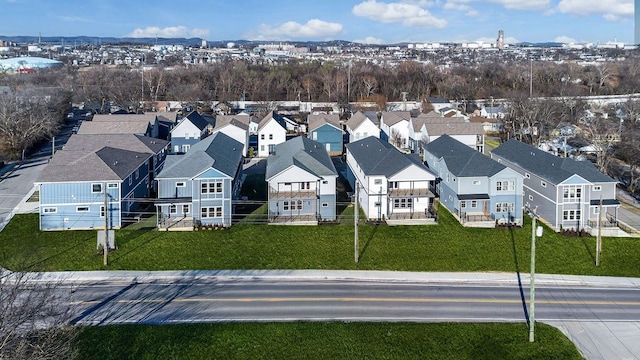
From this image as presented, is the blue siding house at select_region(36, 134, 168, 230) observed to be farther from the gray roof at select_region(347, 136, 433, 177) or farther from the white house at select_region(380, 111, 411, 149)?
the white house at select_region(380, 111, 411, 149)

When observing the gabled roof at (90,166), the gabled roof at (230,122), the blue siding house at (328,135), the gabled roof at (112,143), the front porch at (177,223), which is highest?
the gabled roof at (230,122)

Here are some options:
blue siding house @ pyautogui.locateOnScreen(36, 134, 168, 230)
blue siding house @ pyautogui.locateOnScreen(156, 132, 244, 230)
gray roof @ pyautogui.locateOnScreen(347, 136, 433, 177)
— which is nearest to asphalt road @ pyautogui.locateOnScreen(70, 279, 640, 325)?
blue siding house @ pyautogui.locateOnScreen(156, 132, 244, 230)

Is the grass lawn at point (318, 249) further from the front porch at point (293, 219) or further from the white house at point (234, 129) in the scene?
the white house at point (234, 129)

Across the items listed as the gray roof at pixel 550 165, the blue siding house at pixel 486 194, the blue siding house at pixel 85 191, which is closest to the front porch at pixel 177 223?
the blue siding house at pixel 85 191

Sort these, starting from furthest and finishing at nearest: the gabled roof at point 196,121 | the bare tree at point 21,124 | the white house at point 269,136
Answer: the white house at point 269,136 → the gabled roof at point 196,121 → the bare tree at point 21,124

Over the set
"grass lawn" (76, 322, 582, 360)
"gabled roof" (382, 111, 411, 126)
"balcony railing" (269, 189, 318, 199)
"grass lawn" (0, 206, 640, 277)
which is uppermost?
"gabled roof" (382, 111, 411, 126)

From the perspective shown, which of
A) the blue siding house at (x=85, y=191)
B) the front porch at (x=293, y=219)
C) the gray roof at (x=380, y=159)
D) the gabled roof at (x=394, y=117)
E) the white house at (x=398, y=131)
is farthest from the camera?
the gabled roof at (x=394, y=117)

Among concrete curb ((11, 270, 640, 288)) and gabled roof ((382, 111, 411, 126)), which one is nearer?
concrete curb ((11, 270, 640, 288))

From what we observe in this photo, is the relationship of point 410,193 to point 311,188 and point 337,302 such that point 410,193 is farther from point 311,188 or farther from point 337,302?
point 337,302
